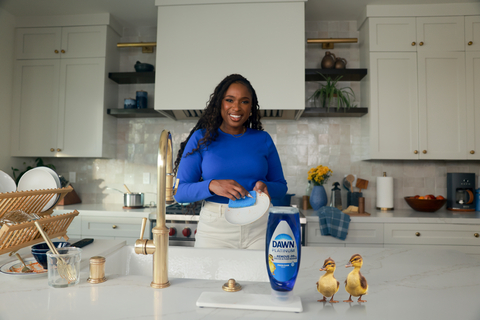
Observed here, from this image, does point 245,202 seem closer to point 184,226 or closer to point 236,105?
point 236,105

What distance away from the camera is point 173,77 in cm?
255

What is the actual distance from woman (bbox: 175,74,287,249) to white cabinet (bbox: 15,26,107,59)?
6.31ft

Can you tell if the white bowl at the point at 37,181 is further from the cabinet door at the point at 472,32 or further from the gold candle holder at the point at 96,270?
the cabinet door at the point at 472,32

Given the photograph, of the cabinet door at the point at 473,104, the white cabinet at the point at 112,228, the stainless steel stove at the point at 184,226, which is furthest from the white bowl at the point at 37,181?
the cabinet door at the point at 473,104

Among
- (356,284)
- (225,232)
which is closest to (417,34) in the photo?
(225,232)

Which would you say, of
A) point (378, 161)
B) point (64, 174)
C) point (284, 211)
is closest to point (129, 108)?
point (64, 174)

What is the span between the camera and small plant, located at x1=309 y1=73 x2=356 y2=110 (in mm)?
2754

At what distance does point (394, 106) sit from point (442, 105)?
0.38 m

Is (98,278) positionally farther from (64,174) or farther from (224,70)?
(64,174)

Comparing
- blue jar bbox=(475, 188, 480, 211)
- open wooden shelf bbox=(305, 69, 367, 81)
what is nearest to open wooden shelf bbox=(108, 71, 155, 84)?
open wooden shelf bbox=(305, 69, 367, 81)

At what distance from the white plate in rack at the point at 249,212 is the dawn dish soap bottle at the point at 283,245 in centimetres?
22

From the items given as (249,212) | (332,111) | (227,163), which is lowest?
(249,212)

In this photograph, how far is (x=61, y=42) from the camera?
2.86 m

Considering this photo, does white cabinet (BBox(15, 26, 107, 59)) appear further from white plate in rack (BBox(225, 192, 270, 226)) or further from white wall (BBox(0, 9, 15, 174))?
white plate in rack (BBox(225, 192, 270, 226))
